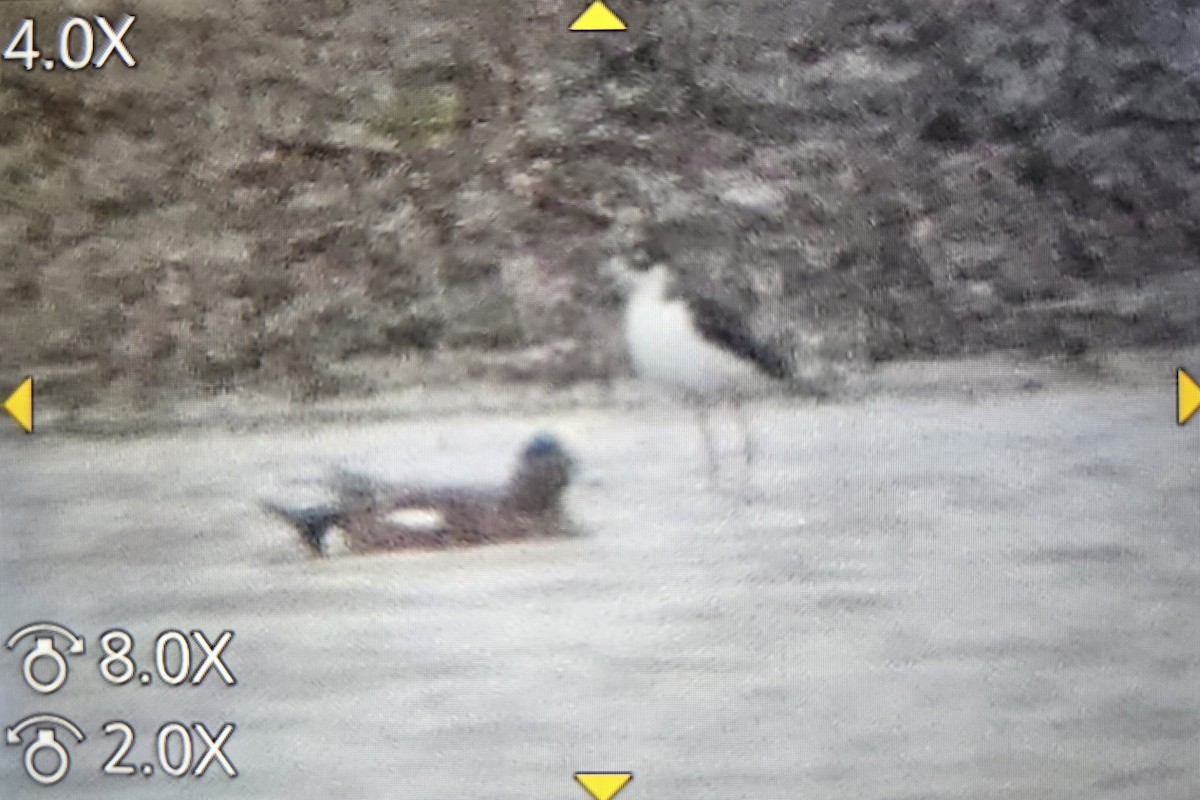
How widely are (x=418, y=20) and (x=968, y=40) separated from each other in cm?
38

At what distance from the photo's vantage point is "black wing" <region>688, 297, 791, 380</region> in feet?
2.90

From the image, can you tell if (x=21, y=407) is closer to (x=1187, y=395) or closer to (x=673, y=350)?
(x=673, y=350)

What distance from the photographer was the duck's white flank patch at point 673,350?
2.89 feet

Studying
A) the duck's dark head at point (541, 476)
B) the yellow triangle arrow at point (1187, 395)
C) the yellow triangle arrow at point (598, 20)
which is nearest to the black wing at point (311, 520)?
the duck's dark head at point (541, 476)

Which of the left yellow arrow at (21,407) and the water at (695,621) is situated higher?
the left yellow arrow at (21,407)

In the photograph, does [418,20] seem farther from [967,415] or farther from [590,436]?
[967,415]

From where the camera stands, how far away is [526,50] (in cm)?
88

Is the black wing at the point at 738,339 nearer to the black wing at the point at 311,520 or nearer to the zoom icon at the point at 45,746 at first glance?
the black wing at the point at 311,520

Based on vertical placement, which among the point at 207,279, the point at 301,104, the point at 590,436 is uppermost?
the point at 301,104

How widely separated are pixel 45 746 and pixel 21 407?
234 mm

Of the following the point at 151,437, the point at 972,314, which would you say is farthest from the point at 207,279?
the point at 972,314

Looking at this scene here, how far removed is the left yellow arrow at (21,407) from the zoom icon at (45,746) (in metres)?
0.20

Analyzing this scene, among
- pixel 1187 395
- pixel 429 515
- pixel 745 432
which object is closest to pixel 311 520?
pixel 429 515

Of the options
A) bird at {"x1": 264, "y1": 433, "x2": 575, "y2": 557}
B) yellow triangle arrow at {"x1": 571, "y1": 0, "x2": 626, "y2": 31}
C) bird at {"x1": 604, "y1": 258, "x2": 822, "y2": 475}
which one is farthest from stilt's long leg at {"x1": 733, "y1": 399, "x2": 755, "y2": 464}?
yellow triangle arrow at {"x1": 571, "y1": 0, "x2": 626, "y2": 31}
